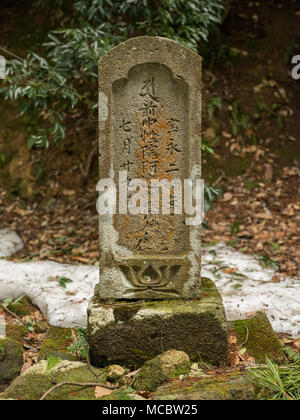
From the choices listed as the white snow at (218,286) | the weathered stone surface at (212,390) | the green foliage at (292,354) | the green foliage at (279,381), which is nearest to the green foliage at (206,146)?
the white snow at (218,286)

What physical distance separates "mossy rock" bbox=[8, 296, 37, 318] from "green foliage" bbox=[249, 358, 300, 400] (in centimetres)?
247

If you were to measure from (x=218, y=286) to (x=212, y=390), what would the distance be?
2.20 metres

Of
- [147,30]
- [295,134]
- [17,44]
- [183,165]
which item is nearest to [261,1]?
[295,134]

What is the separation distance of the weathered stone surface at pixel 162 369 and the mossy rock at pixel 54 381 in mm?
259

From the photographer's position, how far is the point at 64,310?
4.10 m

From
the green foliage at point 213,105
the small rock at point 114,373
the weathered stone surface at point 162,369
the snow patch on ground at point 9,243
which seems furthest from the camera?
the green foliage at point 213,105

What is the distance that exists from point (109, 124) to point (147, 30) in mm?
2484

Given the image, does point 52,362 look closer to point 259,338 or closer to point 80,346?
point 80,346

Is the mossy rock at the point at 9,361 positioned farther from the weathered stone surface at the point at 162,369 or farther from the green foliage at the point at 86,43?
the green foliage at the point at 86,43

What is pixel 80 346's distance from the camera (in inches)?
121

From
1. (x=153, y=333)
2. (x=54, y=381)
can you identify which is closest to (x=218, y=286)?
(x=153, y=333)

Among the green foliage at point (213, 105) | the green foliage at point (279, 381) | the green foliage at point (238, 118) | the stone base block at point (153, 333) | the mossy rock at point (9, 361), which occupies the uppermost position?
the green foliage at point (213, 105)

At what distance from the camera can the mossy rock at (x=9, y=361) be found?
3053 mm
